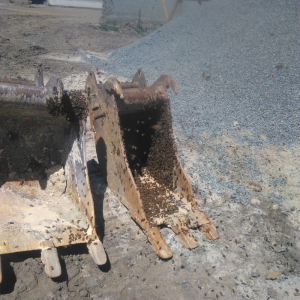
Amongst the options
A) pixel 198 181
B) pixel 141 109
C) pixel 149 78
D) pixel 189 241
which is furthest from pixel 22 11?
pixel 189 241

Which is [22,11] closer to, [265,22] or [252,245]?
[265,22]

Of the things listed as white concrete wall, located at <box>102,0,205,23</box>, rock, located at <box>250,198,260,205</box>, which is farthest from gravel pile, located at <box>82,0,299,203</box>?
white concrete wall, located at <box>102,0,205,23</box>

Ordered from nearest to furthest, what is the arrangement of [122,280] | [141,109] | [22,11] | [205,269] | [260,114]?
[122,280] → [205,269] → [141,109] → [260,114] → [22,11]

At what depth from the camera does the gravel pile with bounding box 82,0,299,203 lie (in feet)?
13.1

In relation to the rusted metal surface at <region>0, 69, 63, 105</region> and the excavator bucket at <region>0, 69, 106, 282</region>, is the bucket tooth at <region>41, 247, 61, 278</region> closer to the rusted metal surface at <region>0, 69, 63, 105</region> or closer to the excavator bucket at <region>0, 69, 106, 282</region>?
the excavator bucket at <region>0, 69, 106, 282</region>

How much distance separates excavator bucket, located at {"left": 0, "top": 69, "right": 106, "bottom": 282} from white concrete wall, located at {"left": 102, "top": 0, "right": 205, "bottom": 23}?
9648mm

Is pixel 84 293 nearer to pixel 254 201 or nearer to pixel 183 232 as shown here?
pixel 183 232

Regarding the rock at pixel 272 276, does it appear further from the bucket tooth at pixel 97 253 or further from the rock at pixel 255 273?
the bucket tooth at pixel 97 253

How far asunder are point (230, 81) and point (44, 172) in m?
4.34

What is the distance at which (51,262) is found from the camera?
2213mm

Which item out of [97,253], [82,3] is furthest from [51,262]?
[82,3]

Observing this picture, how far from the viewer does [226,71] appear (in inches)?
229

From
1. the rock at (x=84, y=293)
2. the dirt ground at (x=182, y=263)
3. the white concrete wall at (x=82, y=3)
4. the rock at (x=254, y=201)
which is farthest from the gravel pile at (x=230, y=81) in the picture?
the white concrete wall at (x=82, y=3)

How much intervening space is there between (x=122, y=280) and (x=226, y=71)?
16.3 feet
